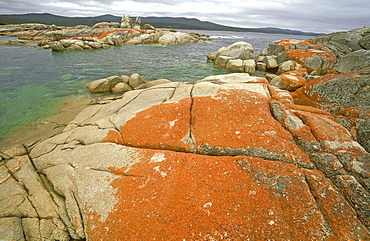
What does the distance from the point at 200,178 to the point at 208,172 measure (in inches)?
10.4

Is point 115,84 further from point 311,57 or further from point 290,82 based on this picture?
point 311,57

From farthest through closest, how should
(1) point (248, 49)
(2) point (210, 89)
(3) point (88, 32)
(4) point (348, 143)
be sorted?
(3) point (88, 32)
(1) point (248, 49)
(2) point (210, 89)
(4) point (348, 143)

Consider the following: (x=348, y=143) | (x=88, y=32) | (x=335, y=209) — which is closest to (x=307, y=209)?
(x=335, y=209)

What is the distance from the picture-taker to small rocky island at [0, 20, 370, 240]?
356cm

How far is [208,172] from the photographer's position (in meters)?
4.45

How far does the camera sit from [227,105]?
6.57 m

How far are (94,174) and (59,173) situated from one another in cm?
140

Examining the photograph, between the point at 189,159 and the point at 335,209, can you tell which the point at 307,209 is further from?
the point at 189,159

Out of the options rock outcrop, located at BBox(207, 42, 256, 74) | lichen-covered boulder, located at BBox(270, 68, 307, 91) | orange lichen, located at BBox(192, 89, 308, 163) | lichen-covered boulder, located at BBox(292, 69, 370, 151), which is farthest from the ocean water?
lichen-covered boulder, located at BBox(292, 69, 370, 151)

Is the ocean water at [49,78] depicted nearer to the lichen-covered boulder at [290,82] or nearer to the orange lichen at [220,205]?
the lichen-covered boulder at [290,82]

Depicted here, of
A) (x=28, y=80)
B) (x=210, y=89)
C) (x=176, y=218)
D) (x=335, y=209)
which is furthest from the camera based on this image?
(x=28, y=80)

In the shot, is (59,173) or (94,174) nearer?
(94,174)

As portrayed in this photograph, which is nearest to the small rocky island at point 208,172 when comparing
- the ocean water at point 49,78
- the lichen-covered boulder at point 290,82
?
the lichen-covered boulder at point 290,82

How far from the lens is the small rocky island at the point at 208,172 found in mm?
3557
